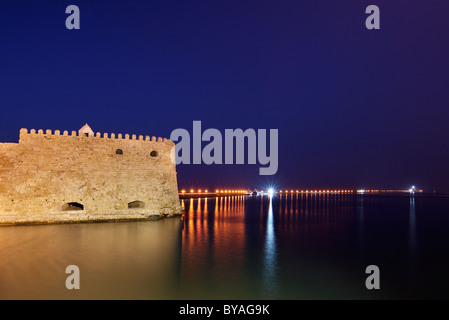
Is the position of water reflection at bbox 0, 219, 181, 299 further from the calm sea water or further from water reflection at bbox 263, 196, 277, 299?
water reflection at bbox 263, 196, 277, 299

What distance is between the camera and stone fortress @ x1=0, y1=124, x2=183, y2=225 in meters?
17.7

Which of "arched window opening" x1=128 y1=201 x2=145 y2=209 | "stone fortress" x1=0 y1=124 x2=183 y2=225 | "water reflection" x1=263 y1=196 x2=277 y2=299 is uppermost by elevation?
"stone fortress" x1=0 y1=124 x2=183 y2=225

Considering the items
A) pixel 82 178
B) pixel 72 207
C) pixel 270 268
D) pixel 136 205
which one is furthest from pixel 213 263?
pixel 72 207

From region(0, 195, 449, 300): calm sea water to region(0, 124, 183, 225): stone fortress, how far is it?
1.82 metres

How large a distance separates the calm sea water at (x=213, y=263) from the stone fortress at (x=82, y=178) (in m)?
1.82

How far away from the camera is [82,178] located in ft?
63.9

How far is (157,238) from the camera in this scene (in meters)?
15.2

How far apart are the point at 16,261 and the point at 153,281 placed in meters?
5.71

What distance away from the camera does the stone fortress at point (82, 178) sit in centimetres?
1770

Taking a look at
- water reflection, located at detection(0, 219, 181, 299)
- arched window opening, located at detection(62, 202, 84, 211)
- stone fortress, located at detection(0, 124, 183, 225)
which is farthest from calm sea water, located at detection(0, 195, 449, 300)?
arched window opening, located at detection(62, 202, 84, 211)

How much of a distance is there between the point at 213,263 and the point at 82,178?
510 inches

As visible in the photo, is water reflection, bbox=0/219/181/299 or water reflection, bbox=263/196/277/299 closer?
water reflection, bbox=0/219/181/299
